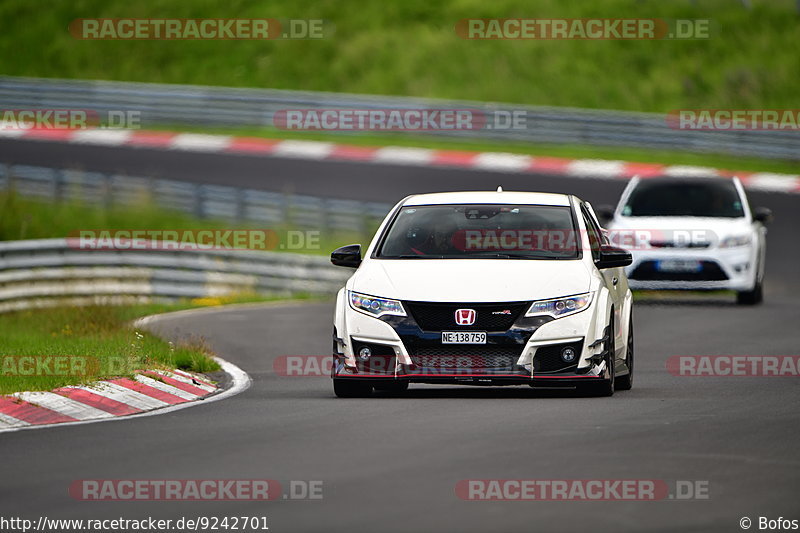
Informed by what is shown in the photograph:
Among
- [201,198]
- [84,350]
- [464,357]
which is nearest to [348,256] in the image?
[464,357]

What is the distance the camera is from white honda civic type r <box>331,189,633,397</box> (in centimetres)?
1195

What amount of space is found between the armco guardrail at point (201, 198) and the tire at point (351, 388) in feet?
63.5

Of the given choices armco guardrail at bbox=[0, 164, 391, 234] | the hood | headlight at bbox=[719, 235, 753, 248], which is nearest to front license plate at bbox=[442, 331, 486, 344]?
the hood

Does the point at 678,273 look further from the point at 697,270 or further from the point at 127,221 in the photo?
the point at 127,221

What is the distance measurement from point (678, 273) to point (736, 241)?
2.83ft

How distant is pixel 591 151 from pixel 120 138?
1122 centimetres

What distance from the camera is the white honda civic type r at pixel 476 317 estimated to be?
471 inches

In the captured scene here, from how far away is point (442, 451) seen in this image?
9609mm

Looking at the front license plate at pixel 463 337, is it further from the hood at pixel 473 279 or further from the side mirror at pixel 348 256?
the side mirror at pixel 348 256

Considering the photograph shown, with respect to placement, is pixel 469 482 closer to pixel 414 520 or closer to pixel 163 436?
pixel 414 520

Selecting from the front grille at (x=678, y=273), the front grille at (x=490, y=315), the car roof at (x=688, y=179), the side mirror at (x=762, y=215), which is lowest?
the front grille at (x=490, y=315)

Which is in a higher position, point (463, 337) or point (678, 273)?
point (678, 273)

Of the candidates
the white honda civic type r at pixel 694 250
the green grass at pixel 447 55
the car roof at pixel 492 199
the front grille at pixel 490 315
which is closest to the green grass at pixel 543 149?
the green grass at pixel 447 55

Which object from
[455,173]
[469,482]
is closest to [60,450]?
[469,482]
